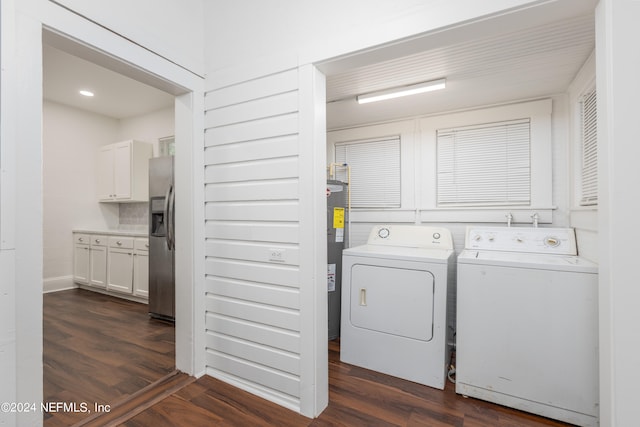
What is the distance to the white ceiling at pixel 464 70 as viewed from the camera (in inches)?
60.6

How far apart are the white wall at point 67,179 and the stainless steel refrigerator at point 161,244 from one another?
7.17ft

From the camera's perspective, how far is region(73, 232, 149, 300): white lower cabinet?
380cm

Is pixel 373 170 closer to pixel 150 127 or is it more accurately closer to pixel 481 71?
pixel 481 71

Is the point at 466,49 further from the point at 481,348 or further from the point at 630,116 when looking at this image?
the point at 481,348

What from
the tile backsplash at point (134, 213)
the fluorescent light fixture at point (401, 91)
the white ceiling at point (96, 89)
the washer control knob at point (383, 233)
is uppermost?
the white ceiling at point (96, 89)

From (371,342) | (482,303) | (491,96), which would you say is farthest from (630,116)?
(371,342)

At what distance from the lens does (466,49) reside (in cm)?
193

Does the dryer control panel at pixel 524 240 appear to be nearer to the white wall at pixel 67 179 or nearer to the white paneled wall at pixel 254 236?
the white paneled wall at pixel 254 236

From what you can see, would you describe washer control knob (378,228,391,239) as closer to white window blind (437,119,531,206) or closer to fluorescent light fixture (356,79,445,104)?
white window blind (437,119,531,206)

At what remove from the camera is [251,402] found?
1883 mm

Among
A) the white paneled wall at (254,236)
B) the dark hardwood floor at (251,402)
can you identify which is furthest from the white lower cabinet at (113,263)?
the white paneled wall at (254,236)

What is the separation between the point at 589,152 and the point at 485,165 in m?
0.85

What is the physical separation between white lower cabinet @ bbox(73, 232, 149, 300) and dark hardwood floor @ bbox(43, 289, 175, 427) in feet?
0.95

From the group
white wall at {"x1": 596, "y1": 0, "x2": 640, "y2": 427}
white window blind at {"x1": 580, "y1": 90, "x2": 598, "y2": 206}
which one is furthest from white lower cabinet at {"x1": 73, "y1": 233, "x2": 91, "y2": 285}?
white window blind at {"x1": 580, "y1": 90, "x2": 598, "y2": 206}
